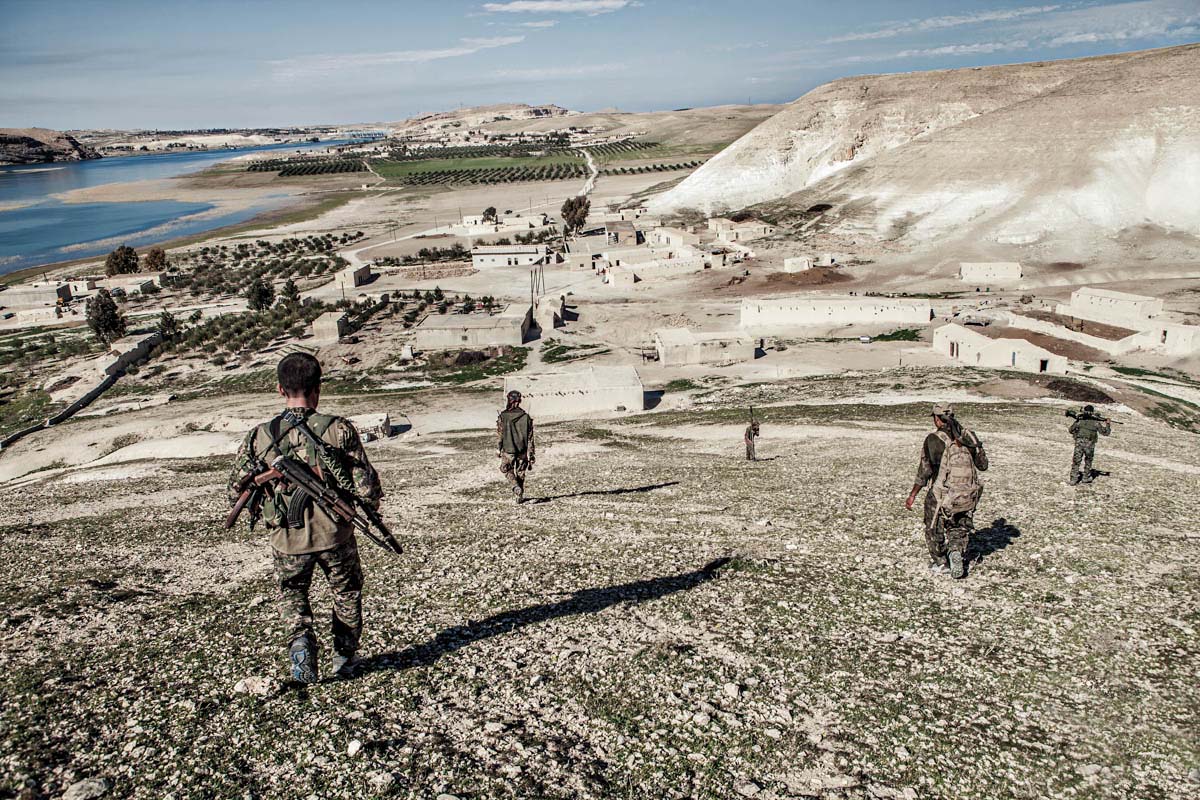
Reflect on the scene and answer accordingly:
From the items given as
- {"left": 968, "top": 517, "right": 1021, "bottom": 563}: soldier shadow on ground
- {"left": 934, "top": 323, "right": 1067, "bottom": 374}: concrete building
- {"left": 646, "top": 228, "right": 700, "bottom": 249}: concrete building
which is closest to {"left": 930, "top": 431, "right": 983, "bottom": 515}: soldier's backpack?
{"left": 968, "top": 517, "right": 1021, "bottom": 563}: soldier shadow on ground

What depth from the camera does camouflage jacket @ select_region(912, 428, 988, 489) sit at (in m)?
8.26

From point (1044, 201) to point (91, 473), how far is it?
260 feet

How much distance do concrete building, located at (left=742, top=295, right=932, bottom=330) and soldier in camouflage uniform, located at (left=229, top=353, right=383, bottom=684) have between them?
1722 inches

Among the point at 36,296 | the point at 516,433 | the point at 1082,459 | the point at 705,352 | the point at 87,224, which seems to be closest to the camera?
the point at 516,433

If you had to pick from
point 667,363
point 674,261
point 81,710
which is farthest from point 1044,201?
point 81,710

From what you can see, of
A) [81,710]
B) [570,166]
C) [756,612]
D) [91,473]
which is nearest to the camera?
[81,710]

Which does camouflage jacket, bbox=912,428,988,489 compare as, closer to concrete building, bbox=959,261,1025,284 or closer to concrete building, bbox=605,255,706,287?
concrete building, bbox=605,255,706,287

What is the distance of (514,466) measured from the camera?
1221 centimetres

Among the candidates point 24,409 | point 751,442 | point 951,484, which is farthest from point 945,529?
point 24,409

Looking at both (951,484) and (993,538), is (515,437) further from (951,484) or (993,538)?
(993,538)

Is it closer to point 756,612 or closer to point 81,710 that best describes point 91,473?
point 81,710

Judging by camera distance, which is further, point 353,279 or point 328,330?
point 353,279

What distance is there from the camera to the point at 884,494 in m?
12.7

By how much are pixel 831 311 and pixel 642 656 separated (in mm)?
43466
